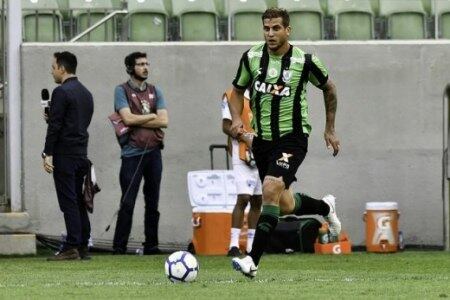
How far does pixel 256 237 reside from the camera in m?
10.8

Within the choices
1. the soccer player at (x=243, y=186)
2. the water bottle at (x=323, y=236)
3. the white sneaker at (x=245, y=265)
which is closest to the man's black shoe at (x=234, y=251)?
the soccer player at (x=243, y=186)

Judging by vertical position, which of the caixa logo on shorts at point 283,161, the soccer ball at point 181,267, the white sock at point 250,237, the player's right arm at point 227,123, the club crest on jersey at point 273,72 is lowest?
the white sock at point 250,237

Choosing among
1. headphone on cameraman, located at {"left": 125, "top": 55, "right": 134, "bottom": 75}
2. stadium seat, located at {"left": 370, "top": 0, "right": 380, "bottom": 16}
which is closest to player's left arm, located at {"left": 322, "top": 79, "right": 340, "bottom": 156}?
headphone on cameraman, located at {"left": 125, "top": 55, "right": 134, "bottom": 75}

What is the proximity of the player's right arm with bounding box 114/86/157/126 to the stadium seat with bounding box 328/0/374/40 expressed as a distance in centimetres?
338

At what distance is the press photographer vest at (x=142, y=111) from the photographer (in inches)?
612

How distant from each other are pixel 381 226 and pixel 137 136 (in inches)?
118

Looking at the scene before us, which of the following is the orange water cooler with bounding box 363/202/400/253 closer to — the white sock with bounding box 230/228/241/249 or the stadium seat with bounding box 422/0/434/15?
the white sock with bounding box 230/228/241/249

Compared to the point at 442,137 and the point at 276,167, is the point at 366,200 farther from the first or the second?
the point at 276,167

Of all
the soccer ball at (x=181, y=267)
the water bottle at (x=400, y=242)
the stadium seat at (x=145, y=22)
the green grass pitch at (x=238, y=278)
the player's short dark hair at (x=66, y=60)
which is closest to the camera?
the green grass pitch at (x=238, y=278)

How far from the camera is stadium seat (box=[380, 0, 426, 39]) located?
1792cm

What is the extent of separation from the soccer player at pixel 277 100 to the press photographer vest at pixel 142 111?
4.08 m

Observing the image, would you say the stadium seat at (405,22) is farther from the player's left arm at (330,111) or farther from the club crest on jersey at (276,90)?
the club crest on jersey at (276,90)

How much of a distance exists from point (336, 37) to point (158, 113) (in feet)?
10.5

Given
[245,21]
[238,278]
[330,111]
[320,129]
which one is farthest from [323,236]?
[238,278]
